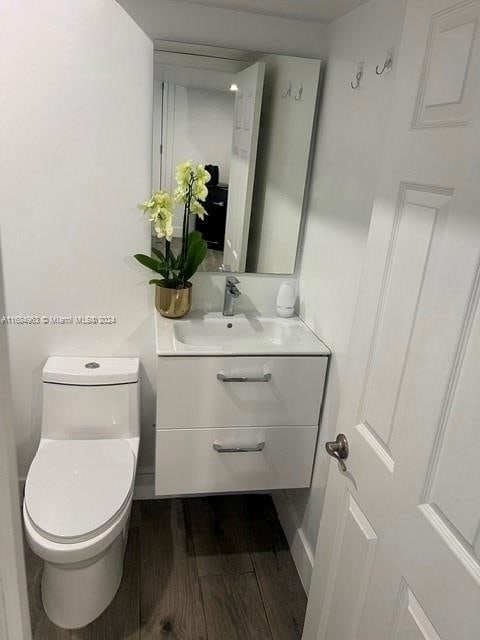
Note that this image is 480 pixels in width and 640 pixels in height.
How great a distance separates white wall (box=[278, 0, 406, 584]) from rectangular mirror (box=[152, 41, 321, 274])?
3.5 inches

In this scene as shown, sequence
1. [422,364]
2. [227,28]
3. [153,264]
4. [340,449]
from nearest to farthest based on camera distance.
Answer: [422,364], [340,449], [227,28], [153,264]

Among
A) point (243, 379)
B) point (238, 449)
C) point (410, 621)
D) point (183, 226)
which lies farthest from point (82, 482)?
point (410, 621)

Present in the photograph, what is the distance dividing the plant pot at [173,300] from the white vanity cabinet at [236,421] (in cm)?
33

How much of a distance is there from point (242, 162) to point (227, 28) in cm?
48

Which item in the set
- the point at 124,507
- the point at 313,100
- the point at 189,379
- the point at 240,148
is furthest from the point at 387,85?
the point at 124,507

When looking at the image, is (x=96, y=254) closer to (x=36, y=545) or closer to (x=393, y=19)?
(x=36, y=545)

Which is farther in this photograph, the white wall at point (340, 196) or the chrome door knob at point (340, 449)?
the white wall at point (340, 196)

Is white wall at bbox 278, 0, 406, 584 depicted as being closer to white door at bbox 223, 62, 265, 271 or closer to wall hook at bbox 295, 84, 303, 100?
wall hook at bbox 295, 84, 303, 100

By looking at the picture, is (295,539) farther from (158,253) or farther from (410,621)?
(158,253)

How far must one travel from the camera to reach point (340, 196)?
1.73m

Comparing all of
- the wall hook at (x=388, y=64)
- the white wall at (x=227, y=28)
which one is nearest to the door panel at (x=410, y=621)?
the wall hook at (x=388, y=64)

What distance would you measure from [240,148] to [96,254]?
28.4 inches

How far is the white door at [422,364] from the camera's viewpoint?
768 millimetres

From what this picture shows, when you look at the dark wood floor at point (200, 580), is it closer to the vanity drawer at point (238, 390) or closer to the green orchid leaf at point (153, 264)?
the vanity drawer at point (238, 390)
